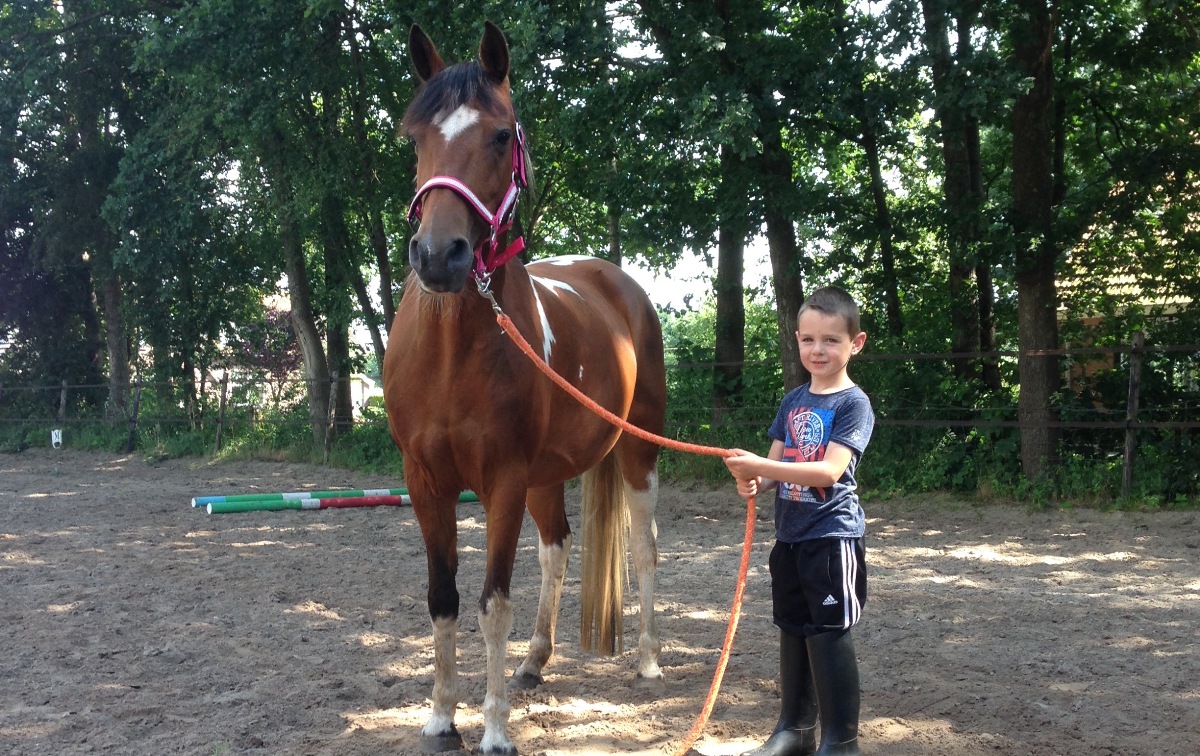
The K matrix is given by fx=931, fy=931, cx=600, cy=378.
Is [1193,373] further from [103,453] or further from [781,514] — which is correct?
[103,453]

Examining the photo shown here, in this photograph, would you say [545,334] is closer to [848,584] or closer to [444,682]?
[444,682]

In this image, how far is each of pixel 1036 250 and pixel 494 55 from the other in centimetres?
762

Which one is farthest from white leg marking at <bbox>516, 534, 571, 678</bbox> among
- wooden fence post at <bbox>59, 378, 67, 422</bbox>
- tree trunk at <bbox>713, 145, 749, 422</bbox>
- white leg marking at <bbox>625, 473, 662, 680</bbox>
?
wooden fence post at <bbox>59, 378, 67, 422</bbox>

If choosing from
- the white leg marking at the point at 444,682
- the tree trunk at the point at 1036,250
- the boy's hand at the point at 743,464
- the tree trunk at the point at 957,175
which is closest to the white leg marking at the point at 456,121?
the boy's hand at the point at 743,464

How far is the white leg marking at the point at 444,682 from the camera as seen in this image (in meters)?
3.30

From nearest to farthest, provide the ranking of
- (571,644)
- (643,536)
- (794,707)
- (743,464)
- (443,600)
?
(743,464)
(794,707)
(443,600)
(643,536)
(571,644)

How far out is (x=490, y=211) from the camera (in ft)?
10.0

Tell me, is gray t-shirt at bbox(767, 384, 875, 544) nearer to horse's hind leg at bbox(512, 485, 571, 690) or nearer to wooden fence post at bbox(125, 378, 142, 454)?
horse's hind leg at bbox(512, 485, 571, 690)

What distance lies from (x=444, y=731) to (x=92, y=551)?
201 inches

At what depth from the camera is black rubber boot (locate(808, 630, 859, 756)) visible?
2.74m

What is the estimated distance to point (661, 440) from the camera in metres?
3.20

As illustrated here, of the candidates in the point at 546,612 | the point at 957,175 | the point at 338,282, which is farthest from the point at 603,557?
the point at 338,282

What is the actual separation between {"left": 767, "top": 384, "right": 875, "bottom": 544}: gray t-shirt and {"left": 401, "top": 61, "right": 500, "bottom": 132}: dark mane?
1445 millimetres

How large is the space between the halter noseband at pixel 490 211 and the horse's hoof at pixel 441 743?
160 centimetres
